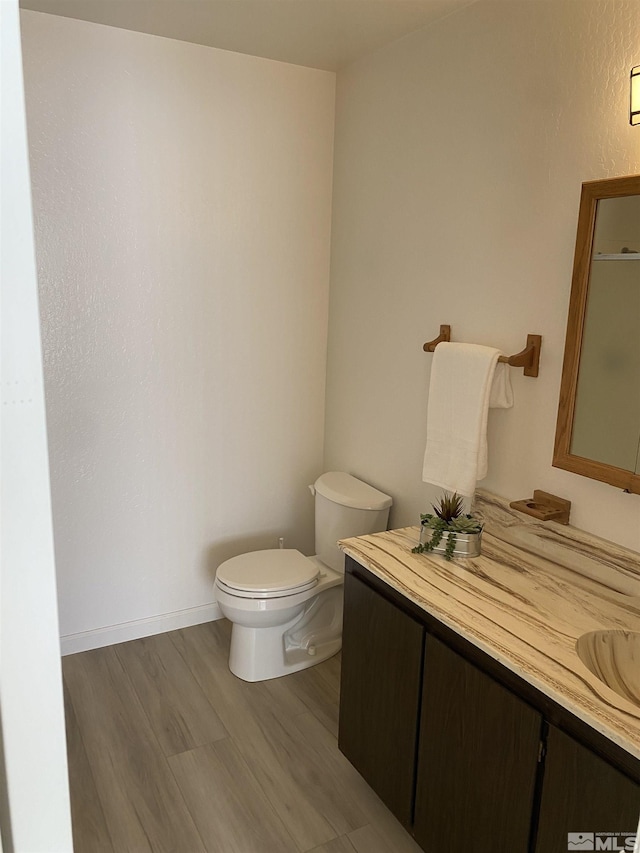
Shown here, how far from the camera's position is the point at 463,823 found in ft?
5.49

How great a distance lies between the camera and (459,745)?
1.67 meters

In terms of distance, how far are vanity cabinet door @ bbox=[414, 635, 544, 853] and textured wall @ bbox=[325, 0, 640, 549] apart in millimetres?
592

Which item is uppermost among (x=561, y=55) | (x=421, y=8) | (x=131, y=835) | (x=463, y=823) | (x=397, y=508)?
(x=421, y=8)

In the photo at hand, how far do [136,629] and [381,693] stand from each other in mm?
1487

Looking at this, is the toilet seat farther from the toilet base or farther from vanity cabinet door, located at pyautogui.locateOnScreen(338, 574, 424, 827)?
vanity cabinet door, located at pyautogui.locateOnScreen(338, 574, 424, 827)

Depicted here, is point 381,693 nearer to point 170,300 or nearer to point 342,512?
point 342,512

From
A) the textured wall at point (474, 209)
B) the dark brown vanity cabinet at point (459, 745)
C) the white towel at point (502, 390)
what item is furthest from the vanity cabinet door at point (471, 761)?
the white towel at point (502, 390)

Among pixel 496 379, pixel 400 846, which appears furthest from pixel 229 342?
pixel 400 846

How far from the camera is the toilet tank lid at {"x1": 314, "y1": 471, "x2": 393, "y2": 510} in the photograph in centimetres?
279

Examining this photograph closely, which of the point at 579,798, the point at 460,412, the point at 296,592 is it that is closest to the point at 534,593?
the point at 579,798

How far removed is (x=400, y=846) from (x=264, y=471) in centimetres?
171

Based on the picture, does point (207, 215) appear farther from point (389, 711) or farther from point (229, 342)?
point (389, 711)

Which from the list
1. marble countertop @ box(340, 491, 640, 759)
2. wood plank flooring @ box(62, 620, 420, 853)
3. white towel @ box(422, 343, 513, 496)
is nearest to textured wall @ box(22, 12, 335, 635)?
wood plank flooring @ box(62, 620, 420, 853)

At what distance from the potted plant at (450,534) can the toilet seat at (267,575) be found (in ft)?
2.56
